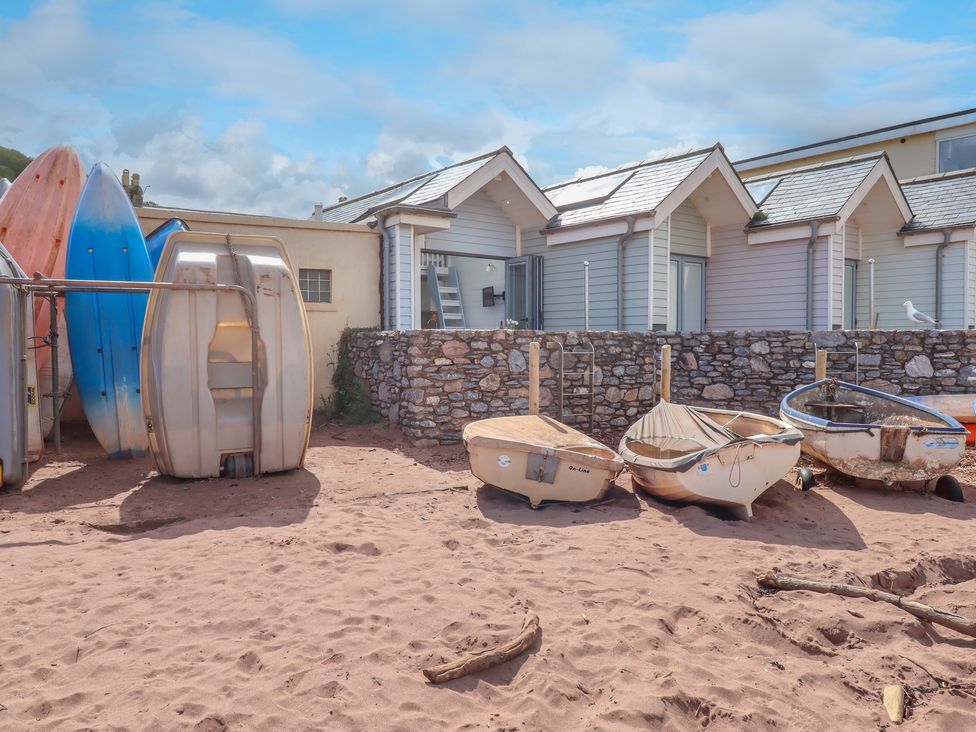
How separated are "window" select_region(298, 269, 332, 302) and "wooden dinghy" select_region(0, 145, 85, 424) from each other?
11.0 ft

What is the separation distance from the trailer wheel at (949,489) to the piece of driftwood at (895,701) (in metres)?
5.08

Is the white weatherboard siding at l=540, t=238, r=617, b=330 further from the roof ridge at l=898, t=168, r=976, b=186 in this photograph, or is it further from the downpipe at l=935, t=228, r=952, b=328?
the roof ridge at l=898, t=168, r=976, b=186

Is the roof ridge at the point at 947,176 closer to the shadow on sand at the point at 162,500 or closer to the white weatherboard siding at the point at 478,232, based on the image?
A: the white weatherboard siding at the point at 478,232

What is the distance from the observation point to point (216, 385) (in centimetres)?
714

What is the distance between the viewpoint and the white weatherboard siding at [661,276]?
12.4 m

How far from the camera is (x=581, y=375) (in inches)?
417

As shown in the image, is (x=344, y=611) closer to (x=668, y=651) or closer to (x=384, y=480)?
(x=668, y=651)

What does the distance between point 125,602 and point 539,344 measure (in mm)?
6661

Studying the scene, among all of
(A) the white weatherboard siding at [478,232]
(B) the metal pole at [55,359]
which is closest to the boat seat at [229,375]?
(B) the metal pole at [55,359]

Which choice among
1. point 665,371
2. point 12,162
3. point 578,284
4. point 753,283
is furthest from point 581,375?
point 12,162

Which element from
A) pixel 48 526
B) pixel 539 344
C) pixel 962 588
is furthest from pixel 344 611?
pixel 539 344

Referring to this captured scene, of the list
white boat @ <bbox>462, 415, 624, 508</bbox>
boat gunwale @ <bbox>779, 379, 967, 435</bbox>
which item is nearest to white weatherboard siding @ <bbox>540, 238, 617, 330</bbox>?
boat gunwale @ <bbox>779, 379, 967, 435</bbox>

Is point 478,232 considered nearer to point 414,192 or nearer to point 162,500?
point 414,192

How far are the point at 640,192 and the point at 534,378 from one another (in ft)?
17.6
